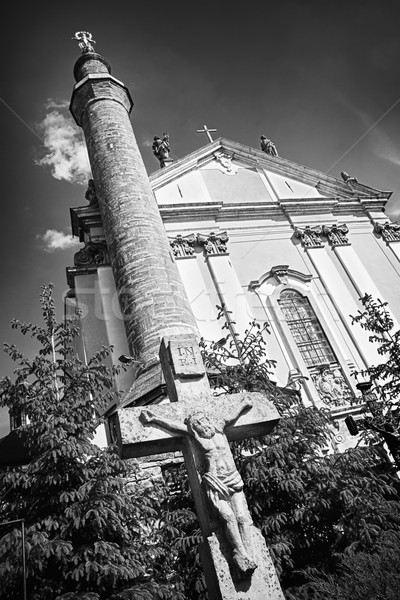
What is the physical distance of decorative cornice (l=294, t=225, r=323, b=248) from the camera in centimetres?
1447

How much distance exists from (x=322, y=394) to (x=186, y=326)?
4.14 m

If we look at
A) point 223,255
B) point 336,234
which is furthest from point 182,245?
point 336,234

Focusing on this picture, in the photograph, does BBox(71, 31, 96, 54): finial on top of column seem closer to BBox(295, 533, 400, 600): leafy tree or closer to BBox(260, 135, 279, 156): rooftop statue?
BBox(260, 135, 279, 156): rooftop statue

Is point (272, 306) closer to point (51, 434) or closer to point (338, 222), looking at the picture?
point (338, 222)

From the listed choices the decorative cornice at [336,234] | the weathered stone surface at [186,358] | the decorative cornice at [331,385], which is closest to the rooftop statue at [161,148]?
the decorative cornice at [336,234]

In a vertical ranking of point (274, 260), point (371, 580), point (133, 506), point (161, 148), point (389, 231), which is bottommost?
point (371, 580)

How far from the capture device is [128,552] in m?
5.06

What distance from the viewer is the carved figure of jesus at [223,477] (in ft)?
10.5

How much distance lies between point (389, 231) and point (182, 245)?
24.1 ft

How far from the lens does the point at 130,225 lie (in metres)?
10.9

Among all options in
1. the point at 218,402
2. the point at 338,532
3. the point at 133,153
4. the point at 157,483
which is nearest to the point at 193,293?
the point at 133,153

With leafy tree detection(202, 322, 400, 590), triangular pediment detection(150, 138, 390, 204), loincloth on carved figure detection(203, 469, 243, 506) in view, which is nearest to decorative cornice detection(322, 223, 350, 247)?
triangular pediment detection(150, 138, 390, 204)

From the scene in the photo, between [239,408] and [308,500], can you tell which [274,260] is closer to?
[308,500]

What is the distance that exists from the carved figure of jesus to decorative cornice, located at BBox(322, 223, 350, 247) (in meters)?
11.7
